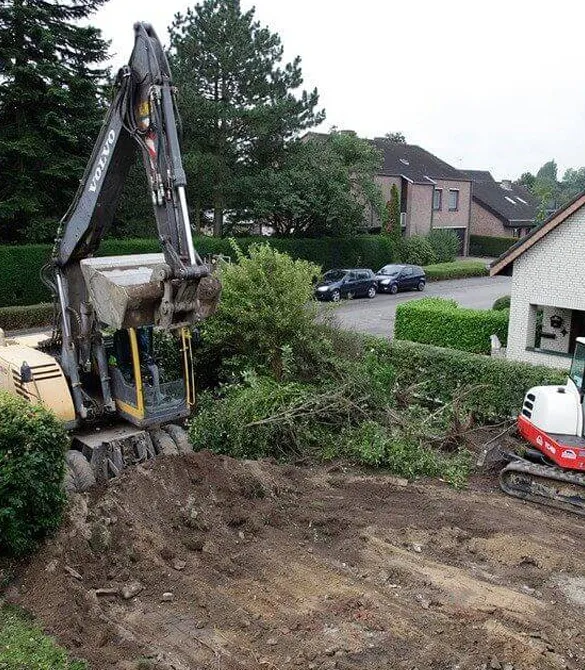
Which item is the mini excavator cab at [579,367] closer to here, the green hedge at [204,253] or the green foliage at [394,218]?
the green hedge at [204,253]

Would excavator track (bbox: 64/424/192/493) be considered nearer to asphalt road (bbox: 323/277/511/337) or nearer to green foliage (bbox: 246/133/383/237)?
asphalt road (bbox: 323/277/511/337)

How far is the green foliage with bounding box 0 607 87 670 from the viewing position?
6.45 metres

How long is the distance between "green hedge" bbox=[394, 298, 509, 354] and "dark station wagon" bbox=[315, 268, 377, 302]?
10998 millimetres

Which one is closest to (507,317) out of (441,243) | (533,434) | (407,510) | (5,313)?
(533,434)

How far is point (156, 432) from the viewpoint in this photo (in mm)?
11555

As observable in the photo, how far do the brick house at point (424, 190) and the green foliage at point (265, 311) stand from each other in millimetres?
32655

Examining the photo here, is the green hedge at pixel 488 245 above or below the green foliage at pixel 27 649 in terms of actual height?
above

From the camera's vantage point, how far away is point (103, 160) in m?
10.5

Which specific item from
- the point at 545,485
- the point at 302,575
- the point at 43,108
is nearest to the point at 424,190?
the point at 43,108

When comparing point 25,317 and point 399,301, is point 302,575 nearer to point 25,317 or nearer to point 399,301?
point 25,317

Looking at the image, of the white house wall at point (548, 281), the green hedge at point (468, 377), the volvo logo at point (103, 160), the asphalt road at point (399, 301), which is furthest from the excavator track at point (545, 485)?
the asphalt road at point (399, 301)

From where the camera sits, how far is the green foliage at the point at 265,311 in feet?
45.4

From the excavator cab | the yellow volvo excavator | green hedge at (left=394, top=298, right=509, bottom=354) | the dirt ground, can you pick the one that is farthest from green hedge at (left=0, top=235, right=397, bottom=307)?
the dirt ground

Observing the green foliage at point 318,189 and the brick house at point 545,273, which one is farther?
the green foliage at point 318,189
